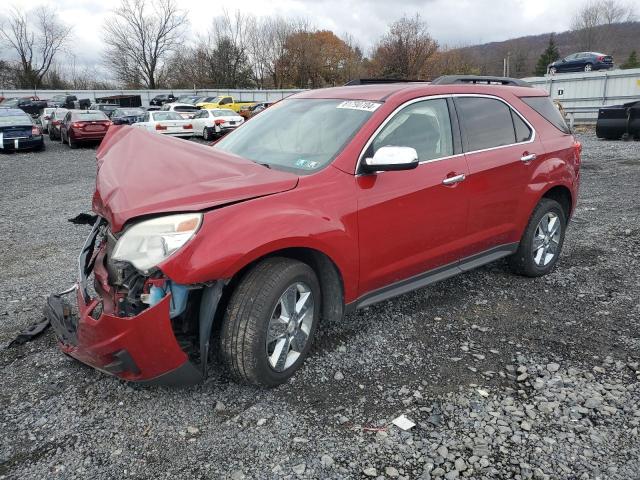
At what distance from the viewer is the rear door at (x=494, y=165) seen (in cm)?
402

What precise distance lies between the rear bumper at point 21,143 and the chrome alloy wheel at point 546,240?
17924mm

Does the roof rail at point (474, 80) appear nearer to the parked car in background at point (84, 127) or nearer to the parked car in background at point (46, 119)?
the parked car in background at point (84, 127)

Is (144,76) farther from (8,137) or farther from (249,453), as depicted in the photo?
(249,453)

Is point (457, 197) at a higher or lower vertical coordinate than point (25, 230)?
higher

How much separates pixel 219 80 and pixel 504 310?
6091 cm

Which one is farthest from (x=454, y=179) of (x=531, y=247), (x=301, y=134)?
(x=531, y=247)

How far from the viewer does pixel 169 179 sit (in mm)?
2902

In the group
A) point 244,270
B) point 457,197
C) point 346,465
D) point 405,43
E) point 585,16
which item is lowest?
point 346,465

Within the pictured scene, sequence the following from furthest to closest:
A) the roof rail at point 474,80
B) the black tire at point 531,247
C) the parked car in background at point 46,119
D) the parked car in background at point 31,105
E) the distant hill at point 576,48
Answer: the distant hill at point 576,48
the parked car in background at point 31,105
the parked car in background at point 46,119
the black tire at point 531,247
the roof rail at point 474,80

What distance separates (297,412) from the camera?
291cm

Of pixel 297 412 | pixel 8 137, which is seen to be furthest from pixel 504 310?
pixel 8 137

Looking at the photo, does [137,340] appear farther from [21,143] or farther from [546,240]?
[21,143]

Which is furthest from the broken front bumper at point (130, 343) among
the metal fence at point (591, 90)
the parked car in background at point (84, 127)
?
the metal fence at point (591, 90)

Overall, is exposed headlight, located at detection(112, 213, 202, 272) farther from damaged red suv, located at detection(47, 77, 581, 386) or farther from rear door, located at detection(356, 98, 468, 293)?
rear door, located at detection(356, 98, 468, 293)
